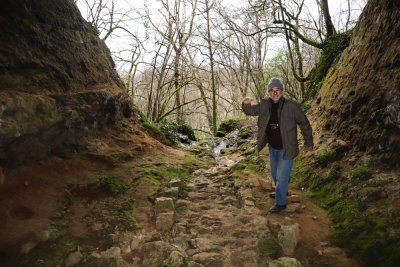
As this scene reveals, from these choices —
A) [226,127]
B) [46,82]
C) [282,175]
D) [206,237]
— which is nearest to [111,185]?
[206,237]

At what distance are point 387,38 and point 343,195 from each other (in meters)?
3.14

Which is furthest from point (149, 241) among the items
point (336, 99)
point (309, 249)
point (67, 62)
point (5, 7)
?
point (336, 99)

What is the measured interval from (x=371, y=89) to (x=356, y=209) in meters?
2.35

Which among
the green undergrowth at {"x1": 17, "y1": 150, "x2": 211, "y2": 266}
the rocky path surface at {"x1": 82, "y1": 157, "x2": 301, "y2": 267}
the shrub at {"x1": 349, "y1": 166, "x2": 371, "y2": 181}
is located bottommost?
the rocky path surface at {"x1": 82, "y1": 157, "x2": 301, "y2": 267}

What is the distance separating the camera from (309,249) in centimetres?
265

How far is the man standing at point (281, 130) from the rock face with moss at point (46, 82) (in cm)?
353

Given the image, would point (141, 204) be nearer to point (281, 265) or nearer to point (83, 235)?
point (83, 235)

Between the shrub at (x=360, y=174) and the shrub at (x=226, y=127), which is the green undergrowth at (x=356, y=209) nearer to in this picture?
the shrub at (x=360, y=174)

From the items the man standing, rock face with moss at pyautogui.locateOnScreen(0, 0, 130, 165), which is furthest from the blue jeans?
rock face with moss at pyautogui.locateOnScreen(0, 0, 130, 165)

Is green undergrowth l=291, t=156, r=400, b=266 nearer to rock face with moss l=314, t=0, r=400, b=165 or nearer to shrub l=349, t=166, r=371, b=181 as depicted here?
shrub l=349, t=166, r=371, b=181

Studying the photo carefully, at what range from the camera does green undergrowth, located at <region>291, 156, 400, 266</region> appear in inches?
91.4

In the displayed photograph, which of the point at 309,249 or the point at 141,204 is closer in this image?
the point at 309,249

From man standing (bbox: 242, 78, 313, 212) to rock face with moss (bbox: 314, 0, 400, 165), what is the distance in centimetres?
109

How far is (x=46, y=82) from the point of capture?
13.4 feet
